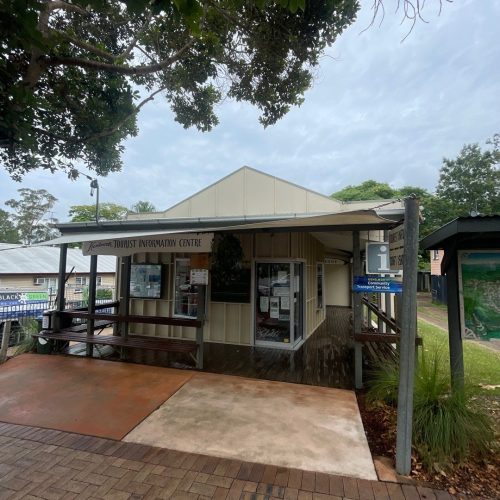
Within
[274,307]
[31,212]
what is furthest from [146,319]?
[31,212]

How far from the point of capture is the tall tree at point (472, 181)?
22578mm

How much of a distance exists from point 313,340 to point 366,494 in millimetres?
5454

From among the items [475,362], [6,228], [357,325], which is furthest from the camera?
[6,228]

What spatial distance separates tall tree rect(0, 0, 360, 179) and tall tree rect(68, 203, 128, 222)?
1094 inches

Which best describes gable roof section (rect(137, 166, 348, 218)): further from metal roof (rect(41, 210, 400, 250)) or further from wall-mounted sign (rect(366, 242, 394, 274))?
wall-mounted sign (rect(366, 242, 394, 274))

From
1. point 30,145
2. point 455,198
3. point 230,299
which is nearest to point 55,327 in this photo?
point 230,299

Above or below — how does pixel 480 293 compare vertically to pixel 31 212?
below

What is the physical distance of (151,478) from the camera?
8.58 feet

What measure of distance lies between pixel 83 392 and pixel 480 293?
17.7 ft

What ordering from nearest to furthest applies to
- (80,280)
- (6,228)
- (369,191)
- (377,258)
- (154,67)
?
(377,258) → (154,67) → (80,280) → (369,191) → (6,228)

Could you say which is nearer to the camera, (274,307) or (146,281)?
(274,307)

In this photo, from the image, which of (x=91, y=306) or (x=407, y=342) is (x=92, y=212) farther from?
(x=407, y=342)

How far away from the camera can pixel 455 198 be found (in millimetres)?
23844

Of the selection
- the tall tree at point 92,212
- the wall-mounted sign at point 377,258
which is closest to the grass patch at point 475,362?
the wall-mounted sign at point 377,258
